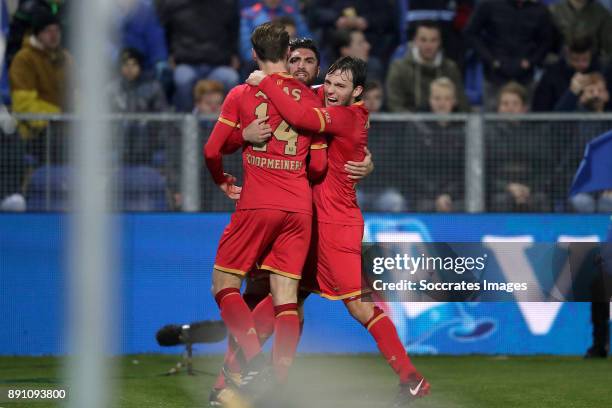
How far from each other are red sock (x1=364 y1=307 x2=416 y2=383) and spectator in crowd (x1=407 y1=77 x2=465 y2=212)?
3.55 meters

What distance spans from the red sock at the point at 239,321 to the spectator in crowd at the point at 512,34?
5846 millimetres

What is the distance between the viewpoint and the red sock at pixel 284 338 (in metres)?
6.72

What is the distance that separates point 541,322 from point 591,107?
2.11 m

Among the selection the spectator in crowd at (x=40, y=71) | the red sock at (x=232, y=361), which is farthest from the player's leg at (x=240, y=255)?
the spectator in crowd at (x=40, y=71)

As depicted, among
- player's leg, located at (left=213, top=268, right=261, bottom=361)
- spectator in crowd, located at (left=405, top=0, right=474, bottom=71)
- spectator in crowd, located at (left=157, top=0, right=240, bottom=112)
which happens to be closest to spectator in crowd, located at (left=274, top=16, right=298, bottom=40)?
spectator in crowd, located at (left=157, top=0, right=240, bottom=112)

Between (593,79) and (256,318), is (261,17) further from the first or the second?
(256,318)

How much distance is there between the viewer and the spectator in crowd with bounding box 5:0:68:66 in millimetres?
11023

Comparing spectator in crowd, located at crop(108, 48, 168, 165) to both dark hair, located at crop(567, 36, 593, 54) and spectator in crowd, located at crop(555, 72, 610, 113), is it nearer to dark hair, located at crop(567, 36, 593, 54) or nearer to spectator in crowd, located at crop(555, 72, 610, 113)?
spectator in crowd, located at crop(555, 72, 610, 113)

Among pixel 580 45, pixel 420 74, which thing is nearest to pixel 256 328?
pixel 420 74

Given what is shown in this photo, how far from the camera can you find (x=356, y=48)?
38.4 ft

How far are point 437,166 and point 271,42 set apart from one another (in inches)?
155

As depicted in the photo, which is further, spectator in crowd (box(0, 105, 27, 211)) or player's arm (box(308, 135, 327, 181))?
spectator in crowd (box(0, 105, 27, 211))

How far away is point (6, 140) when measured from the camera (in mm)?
10242

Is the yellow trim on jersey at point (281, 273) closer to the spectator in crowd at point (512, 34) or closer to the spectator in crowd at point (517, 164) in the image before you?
the spectator in crowd at point (517, 164)
